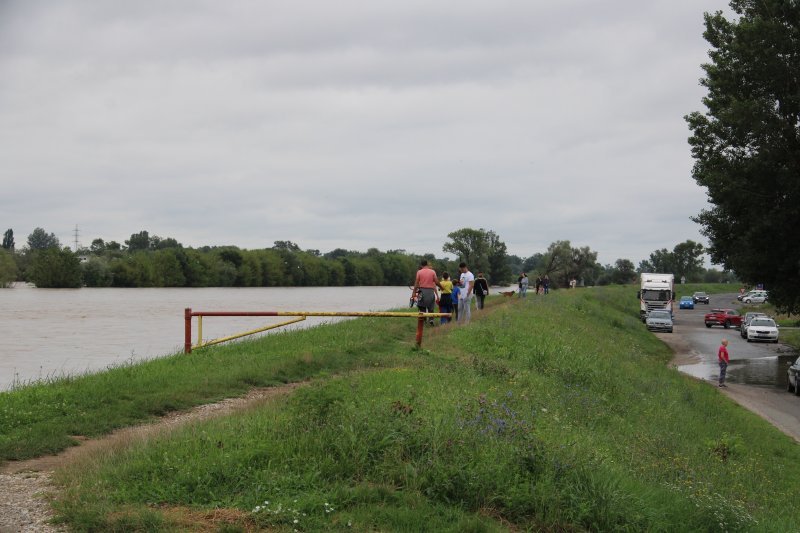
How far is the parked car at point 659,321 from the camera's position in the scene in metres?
52.4

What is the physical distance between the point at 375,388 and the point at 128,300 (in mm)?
58957

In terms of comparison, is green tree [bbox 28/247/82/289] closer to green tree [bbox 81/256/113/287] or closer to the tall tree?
green tree [bbox 81/256/113/287]

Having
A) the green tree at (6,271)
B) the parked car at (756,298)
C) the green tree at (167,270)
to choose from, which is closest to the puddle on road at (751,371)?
the parked car at (756,298)

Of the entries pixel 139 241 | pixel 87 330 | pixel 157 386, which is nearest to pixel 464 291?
pixel 157 386

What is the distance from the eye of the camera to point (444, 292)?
21766 millimetres

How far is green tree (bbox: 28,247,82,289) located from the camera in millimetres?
81250

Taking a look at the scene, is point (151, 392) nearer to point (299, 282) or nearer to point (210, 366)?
point (210, 366)

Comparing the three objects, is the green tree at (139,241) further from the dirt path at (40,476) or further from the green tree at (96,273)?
the dirt path at (40,476)

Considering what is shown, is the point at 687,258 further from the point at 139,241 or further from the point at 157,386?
the point at 157,386

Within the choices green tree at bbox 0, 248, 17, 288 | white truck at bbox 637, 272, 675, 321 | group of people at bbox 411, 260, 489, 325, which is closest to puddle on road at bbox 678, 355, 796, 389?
group of people at bbox 411, 260, 489, 325

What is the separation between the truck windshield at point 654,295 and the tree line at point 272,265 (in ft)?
53.5

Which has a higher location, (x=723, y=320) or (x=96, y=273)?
(x=96, y=273)

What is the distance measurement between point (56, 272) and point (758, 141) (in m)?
73.7

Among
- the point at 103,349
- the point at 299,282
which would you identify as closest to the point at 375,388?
the point at 103,349
